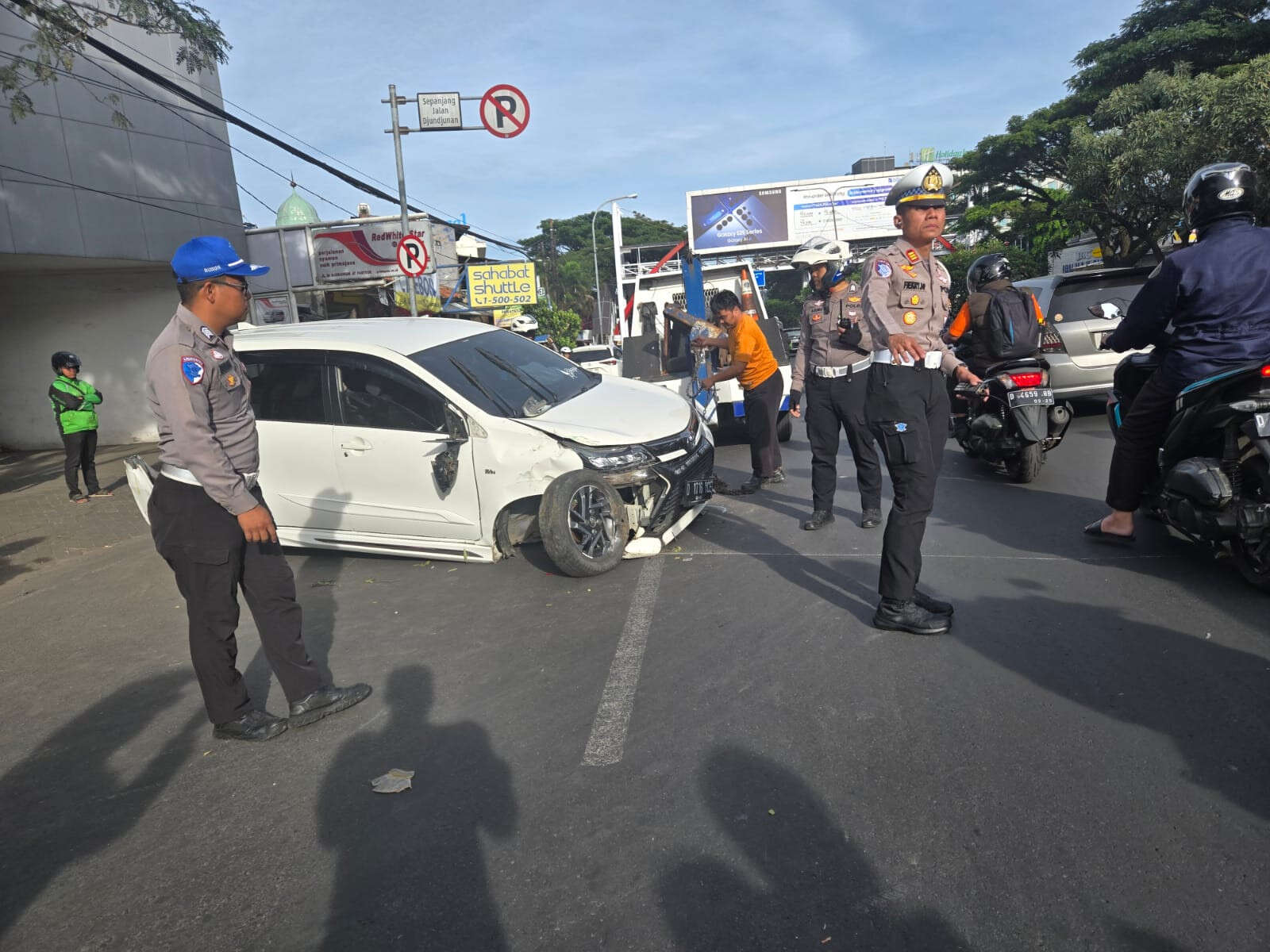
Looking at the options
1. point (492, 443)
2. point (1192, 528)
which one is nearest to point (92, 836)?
point (492, 443)

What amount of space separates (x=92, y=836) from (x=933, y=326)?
13.1 ft

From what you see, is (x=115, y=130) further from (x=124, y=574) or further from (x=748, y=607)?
(x=748, y=607)

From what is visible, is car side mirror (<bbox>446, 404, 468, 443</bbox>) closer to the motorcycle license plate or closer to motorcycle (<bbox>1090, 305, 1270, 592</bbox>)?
motorcycle (<bbox>1090, 305, 1270, 592</bbox>)

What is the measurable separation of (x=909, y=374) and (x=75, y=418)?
31.1 feet

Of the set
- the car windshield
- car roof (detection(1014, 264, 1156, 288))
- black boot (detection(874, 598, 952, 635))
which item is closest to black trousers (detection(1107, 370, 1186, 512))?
black boot (detection(874, 598, 952, 635))

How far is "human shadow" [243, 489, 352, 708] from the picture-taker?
4242 millimetres

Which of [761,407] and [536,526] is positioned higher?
[761,407]

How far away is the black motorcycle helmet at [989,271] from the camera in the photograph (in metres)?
6.90

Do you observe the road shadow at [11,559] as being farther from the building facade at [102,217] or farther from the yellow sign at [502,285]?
the yellow sign at [502,285]

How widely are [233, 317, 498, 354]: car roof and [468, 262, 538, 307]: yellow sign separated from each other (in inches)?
954

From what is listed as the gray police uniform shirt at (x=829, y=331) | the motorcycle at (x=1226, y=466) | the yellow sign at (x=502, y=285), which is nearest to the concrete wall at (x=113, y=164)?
the gray police uniform shirt at (x=829, y=331)

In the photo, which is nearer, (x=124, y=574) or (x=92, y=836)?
(x=92, y=836)

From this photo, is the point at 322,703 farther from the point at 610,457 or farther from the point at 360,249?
the point at 360,249

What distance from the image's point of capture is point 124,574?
21.7 feet
